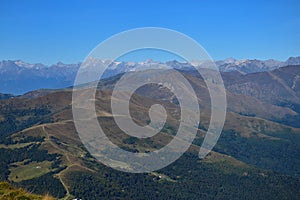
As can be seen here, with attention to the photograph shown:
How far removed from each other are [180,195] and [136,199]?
2799 cm

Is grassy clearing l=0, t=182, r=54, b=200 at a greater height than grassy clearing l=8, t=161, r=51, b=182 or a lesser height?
greater

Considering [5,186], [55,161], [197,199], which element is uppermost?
[5,186]

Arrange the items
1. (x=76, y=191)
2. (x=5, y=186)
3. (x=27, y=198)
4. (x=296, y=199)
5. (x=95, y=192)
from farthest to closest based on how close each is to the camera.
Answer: (x=296, y=199)
(x=95, y=192)
(x=76, y=191)
(x=5, y=186)
(x=27, y=198)

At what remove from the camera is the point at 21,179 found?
606ft

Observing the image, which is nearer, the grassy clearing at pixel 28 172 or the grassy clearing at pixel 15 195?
the grassy clearing at pixel 15 195

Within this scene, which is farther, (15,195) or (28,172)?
(28,172)

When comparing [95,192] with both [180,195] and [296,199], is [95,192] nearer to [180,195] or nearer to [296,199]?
[180,195]

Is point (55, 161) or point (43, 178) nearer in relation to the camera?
point (43, 178)

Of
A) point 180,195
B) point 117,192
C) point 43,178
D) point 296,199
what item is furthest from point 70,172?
point 296,199

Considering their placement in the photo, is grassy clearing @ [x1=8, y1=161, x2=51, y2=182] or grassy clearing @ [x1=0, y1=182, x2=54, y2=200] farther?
grassy clearing @ [x1=8, y1=161, x2=51, y2=182]

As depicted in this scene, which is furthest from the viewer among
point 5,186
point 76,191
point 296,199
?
point 296,199

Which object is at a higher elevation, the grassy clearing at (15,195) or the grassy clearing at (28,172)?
the grassy clearing at (15,195)

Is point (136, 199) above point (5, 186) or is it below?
below

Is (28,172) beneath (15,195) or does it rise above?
beneath
